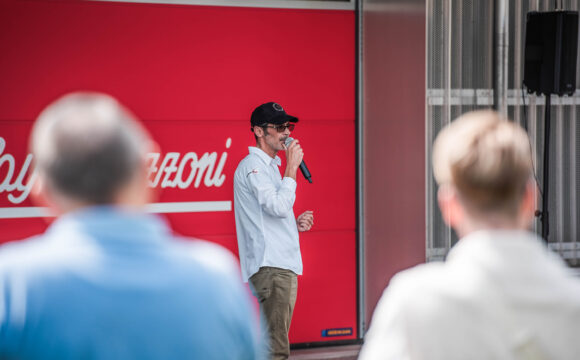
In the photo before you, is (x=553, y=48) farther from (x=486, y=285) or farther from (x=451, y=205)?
(x=486, y=285)

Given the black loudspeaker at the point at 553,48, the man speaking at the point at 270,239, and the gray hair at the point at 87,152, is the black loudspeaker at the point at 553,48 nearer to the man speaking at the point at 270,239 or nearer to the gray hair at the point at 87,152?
the man speaking at the point at 270,239

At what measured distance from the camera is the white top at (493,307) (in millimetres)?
1092

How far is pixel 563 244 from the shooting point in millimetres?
4980

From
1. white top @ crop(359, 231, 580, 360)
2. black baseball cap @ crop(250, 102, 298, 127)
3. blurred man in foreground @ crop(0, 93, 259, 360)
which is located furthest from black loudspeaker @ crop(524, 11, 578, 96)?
blurred man in foreground @ crop(0, 93, 259, 360)

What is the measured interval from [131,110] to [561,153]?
3.18 metres

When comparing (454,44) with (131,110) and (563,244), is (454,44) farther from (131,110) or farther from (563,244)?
(131,110)

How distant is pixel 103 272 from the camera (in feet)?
3.42

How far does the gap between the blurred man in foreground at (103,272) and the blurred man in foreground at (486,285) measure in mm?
322

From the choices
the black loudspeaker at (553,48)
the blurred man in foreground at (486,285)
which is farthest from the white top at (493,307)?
the black loudspeaker at (553,48)

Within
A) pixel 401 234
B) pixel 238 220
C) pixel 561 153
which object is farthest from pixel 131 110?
pixel 561 153

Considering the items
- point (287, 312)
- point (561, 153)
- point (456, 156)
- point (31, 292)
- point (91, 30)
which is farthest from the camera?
point (561, 153)

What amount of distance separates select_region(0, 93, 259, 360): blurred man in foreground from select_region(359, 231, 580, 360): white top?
0.33 meters

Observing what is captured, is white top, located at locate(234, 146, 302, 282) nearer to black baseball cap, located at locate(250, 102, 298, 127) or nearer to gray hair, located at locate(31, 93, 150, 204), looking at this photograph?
black baseball cap, located at locate(250, 102, 298, 127)

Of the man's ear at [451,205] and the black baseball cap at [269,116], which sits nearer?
the man's ear at [451,205]
